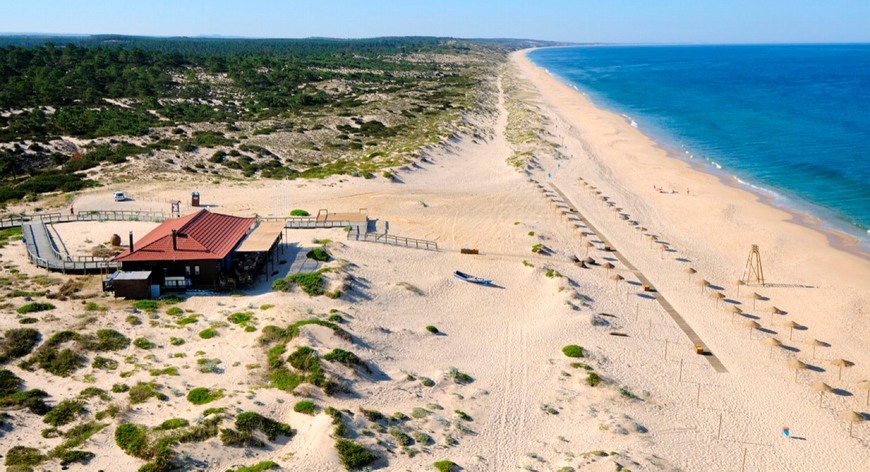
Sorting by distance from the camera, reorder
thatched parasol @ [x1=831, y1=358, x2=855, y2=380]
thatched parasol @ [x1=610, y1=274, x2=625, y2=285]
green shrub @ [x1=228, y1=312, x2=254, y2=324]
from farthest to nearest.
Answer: thatched parasol @ [x1=610, y1=274, x2=625, y2=285], green shrub @ [x1=228, y1=312, x2=254, y2=324], thatched parasol @ [x1=831, y1=358, x2=855, y2=380]

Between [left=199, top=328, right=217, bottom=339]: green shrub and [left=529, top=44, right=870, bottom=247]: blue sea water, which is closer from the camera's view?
[left=199, top=328, right=217, bottom=339]: green shrub

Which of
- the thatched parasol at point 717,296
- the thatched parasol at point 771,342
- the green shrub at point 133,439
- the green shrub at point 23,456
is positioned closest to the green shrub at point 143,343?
the green shrub at point 133,439

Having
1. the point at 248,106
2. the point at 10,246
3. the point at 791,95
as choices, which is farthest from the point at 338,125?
the point at 791,95

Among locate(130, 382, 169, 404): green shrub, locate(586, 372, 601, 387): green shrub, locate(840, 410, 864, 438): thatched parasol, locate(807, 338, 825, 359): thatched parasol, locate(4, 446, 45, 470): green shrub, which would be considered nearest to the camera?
locate(4, 446, 45, 470): green shrub

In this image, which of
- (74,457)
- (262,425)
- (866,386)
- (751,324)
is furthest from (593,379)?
(74,457)

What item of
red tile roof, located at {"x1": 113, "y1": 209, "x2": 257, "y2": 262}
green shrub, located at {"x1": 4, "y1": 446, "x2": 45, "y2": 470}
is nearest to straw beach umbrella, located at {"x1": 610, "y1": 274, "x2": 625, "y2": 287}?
red tile roof, located at {"x1": 113, "y1": 209, "x2": 257, "y2": 262}

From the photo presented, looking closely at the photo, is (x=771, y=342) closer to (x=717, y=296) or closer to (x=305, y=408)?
(x=717, y=296)

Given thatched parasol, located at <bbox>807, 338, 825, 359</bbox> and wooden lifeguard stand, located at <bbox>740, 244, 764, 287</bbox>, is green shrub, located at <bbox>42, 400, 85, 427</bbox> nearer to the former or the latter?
thatched parasol, located at <bbox>807, 338, 825, 359</bbox>
